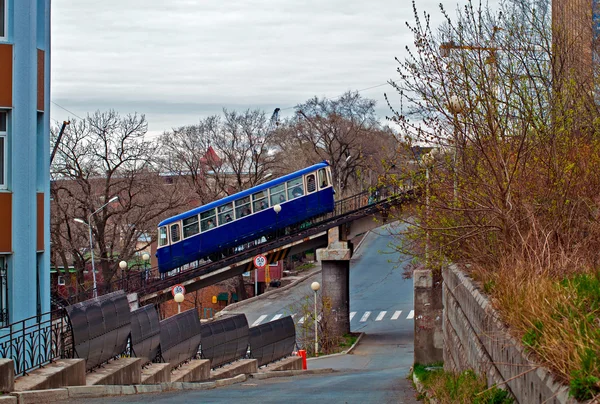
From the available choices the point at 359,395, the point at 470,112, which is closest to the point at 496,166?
the point at 470,112

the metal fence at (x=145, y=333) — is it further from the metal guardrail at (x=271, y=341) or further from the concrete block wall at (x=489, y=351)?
the metal guardrail at (x=271, y=341)

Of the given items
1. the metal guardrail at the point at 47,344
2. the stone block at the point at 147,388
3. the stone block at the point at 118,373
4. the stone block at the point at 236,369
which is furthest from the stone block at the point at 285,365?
the metal guardrail at the point at 47,344

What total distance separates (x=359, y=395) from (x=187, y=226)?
2840 centimetres

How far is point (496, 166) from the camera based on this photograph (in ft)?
47.9

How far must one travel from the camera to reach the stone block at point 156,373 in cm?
1644

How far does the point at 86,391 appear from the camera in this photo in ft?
42.7

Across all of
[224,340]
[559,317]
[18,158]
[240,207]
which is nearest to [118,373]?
[18,158]

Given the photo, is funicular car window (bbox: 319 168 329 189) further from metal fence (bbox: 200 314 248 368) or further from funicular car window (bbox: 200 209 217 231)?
metal fence (bbox: 200 314 248 368)

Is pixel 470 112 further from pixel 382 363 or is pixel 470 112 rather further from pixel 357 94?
pixel 357 94

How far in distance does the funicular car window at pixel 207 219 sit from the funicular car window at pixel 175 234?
1.38 m

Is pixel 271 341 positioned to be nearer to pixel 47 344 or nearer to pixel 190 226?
pixel 47 344

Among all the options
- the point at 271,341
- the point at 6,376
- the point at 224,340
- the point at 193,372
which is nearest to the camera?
the point at 6,376

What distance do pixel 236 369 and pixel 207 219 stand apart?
21218mm

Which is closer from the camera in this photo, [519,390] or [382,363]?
[519,390]
